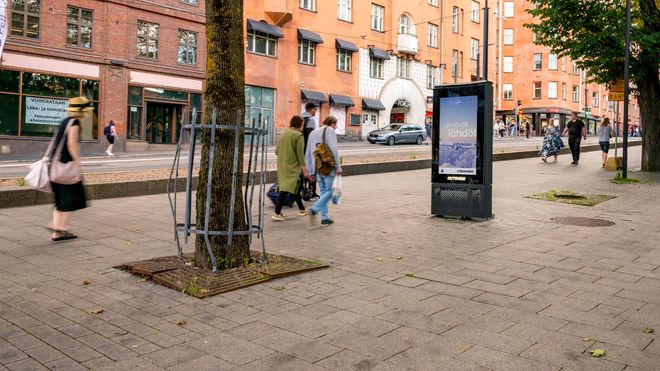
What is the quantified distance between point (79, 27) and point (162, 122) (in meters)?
6.73

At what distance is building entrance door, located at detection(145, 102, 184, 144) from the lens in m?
32.3

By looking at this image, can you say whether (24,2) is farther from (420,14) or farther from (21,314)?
(420,14)

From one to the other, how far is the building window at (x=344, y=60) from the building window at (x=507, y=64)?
3346 cm

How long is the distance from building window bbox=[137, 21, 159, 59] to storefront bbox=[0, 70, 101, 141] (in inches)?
129

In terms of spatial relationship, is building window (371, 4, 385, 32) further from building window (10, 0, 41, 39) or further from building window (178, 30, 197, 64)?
A: building window (10, 0, 41, 39)

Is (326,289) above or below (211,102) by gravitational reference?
below

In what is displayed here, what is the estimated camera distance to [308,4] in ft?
130

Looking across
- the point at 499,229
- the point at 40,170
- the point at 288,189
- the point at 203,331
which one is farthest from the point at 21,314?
the point at 499,229

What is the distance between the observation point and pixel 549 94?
67.6 metres

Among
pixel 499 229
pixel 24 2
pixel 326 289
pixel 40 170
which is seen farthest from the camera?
pixel 24 2

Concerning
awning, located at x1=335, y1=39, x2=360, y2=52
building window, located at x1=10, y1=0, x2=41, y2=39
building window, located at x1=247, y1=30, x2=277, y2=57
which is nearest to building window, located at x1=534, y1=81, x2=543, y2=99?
awning, located at x1=335, y1=39, x2=360, y2=52

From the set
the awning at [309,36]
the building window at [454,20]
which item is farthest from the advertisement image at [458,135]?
the building window at [454,20]

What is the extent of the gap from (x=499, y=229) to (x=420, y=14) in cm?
4345

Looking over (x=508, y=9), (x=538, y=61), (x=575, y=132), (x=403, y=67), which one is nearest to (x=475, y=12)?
(x=403, y=67)
